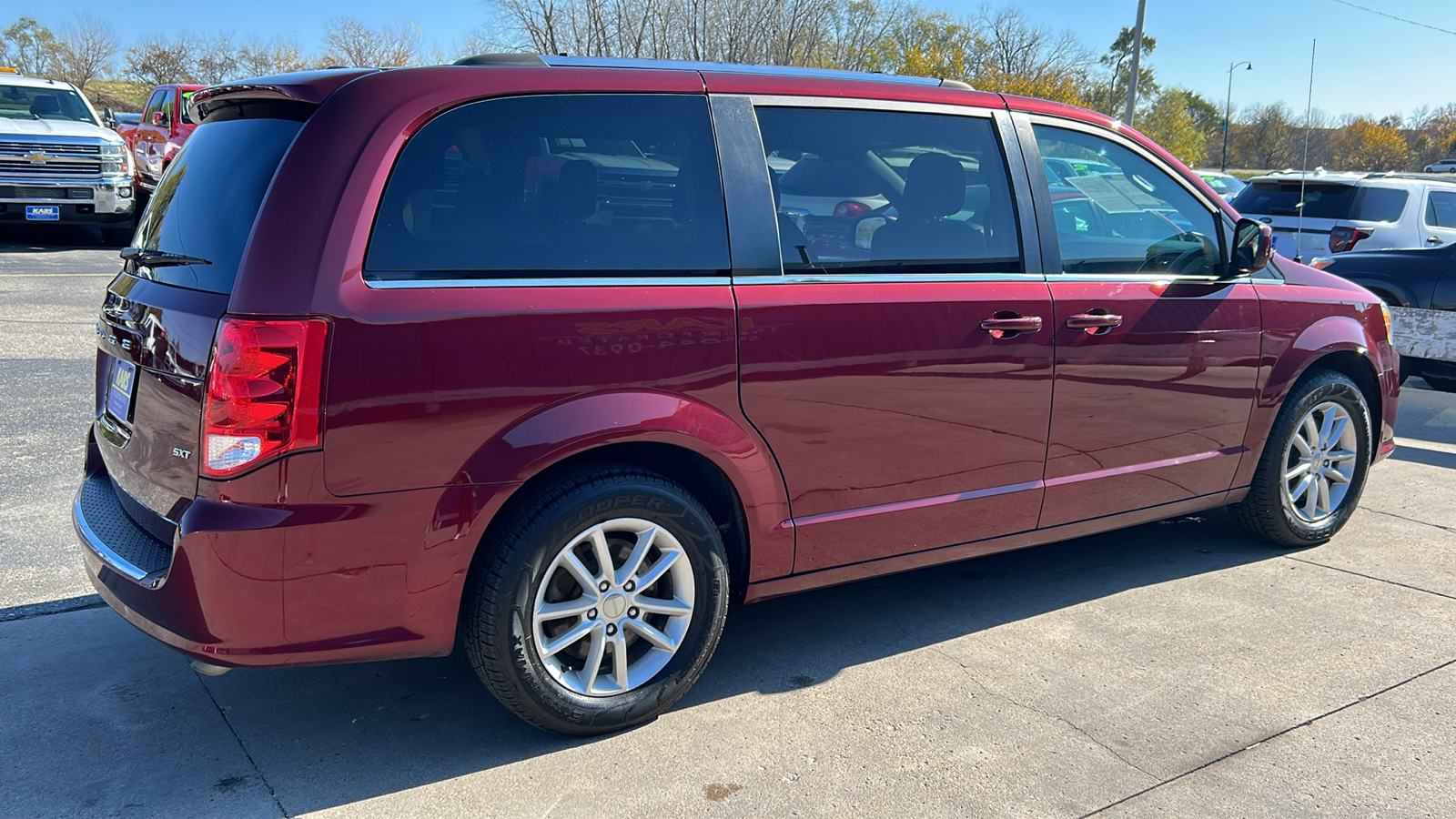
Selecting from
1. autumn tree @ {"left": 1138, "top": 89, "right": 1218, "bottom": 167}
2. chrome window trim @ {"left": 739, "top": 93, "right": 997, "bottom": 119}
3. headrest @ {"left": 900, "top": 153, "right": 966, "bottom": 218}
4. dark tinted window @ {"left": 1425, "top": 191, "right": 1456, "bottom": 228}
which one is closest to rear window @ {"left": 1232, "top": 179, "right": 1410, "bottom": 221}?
dark tinted window @ {"left": 1425, "top": 191, "right": 1456, "bottom": 228}

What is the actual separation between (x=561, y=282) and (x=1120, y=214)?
2.45 m

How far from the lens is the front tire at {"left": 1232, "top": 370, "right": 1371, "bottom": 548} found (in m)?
4.71

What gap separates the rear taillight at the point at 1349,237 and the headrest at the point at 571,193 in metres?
11.2

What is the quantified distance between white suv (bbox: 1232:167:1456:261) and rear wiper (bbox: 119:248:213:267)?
1143 centimetres

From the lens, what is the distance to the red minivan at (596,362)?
8.81 feet

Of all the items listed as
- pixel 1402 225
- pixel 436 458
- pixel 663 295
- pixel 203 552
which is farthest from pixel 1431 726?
pixel 1402 225

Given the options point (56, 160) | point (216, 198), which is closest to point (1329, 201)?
point (216, 198)

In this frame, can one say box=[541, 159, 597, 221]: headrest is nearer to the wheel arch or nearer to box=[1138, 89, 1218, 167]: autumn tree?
the wheel arch

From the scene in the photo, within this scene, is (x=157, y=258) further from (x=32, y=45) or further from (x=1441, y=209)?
(x=32, y=45)

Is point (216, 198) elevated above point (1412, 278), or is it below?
above

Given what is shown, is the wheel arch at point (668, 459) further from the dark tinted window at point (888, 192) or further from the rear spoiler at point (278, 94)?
the rear spoiler at point (278, 94)

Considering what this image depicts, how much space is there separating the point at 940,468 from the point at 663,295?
121 cm

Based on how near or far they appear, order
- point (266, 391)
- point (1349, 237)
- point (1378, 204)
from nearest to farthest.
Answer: point (266, 391) → point (1349, 237) → point (1378, 204)

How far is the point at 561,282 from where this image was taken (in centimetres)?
297
